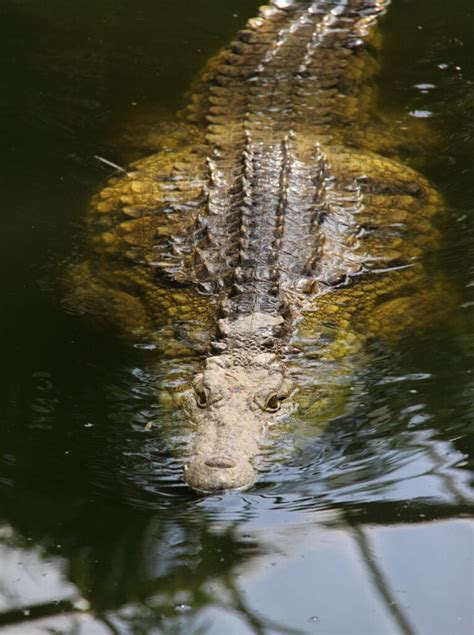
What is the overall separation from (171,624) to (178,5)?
7.78m

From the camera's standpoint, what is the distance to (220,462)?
446 cm

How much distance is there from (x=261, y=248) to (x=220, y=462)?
1.99 meters

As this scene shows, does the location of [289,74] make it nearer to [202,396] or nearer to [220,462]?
[202,396]

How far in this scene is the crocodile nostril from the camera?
14.6ft

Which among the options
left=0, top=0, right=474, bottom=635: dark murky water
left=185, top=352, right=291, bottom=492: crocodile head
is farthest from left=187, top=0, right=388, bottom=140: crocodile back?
left=185, top=352, right=291, bottom=492: crocodile head

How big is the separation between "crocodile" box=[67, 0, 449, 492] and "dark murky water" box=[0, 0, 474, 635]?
0.19 meters

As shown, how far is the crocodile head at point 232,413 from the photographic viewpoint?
445 centimetres

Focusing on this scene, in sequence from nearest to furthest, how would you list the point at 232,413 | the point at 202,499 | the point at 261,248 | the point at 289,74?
the point at 202,499
the point at 232,413
the point at 261,248
the point at 289,74

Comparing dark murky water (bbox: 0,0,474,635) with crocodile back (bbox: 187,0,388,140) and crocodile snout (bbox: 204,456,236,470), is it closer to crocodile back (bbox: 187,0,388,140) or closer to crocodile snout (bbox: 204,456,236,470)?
crocodile snout (bbox: 204,456,236,470)

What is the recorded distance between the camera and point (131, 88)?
868cm

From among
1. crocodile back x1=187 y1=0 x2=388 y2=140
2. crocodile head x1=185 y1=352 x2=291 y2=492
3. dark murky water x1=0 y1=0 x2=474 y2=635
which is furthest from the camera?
crocodile back x1=187 y1=0 x2=388 y2=140

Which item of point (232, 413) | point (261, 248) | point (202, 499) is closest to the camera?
point (202, 499)

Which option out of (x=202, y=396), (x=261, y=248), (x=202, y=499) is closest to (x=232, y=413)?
(x=202, y=396)

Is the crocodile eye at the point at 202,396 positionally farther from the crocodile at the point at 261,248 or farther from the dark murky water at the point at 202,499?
the dark murky water at the point at 202,499
